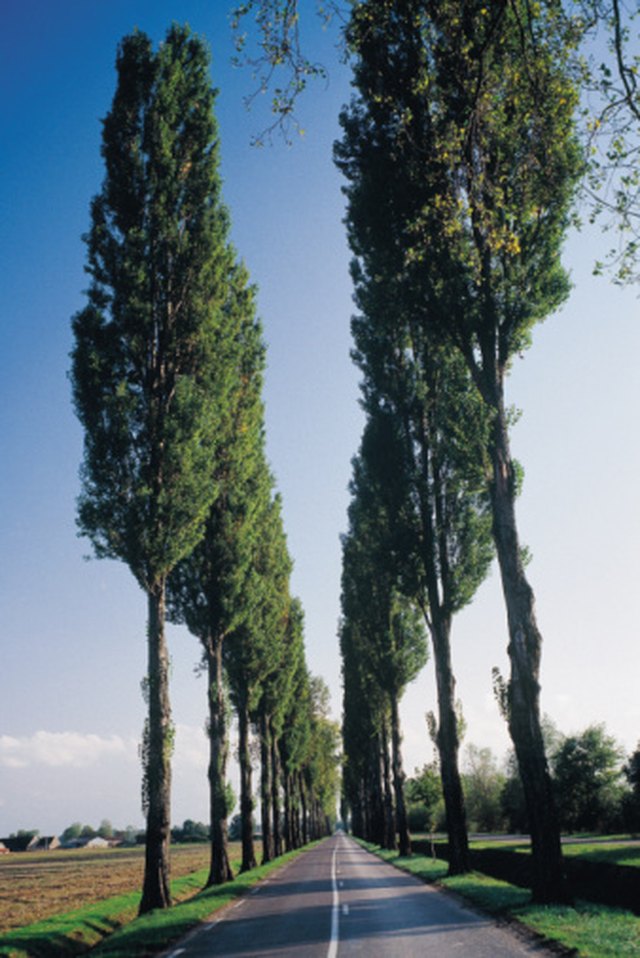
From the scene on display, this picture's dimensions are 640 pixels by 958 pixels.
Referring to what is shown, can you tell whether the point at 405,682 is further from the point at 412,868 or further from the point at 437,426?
the point at 437,426

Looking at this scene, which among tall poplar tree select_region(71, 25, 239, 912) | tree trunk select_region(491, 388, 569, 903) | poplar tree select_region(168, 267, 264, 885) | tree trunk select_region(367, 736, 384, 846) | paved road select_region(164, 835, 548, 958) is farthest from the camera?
tree trunk select_region(367, 736, 384, 846)

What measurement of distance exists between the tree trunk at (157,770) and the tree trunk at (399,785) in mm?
19669

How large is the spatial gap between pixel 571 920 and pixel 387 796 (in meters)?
33.1

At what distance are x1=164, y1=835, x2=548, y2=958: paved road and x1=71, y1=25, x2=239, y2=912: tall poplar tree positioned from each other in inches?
144

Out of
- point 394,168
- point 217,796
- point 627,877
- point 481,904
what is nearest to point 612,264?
point 394,168

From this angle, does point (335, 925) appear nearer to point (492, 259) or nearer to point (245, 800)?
point (492, 259)

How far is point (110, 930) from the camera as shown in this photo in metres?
15.4

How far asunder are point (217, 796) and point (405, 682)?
1560cm

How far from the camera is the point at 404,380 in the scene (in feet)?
84.7

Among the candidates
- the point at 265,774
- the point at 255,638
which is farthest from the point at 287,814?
the point at 255,638

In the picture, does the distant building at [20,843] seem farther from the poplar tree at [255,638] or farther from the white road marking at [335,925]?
the white road marking at [335,925]

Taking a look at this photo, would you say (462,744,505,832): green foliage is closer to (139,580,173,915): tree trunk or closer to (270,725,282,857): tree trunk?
(270,725,282,857): tree trunk

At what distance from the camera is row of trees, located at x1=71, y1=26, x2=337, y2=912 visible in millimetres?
17125

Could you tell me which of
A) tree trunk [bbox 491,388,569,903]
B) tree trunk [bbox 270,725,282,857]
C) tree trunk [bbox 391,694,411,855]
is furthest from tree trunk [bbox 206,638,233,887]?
tree trunk [bbox 270,725,282,857]
